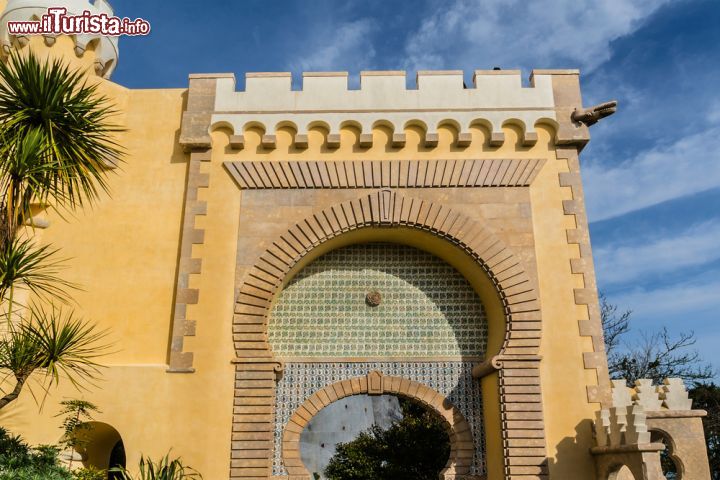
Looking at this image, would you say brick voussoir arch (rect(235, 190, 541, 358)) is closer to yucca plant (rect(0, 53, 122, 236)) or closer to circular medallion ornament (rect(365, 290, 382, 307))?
circular medallion ornament (rect(365, 290, 382, 307))

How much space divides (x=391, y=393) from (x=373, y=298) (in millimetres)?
1439

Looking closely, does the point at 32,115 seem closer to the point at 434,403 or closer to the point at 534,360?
the point at 434,403

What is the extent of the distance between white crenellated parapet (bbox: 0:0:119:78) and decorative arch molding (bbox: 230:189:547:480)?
4.84m

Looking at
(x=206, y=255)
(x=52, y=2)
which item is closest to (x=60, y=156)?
(x=206, y=255)

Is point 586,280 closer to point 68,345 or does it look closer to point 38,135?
point 68,345

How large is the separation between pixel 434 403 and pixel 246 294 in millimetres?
3146

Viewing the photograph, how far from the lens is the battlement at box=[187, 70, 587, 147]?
991 cm

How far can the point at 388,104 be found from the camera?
10078 mm

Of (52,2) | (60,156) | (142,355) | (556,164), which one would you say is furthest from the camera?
(52,2)

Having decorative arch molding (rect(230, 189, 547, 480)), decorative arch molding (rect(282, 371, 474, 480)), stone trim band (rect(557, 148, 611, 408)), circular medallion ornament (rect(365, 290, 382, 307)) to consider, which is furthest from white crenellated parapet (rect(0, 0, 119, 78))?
stone trim band (rect(557, 148, 611, 408))

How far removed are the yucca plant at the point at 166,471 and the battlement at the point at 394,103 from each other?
15.5ft

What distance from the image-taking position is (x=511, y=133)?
997 centimetres

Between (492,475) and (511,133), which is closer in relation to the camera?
(492,475)

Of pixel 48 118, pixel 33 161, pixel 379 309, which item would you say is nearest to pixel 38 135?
pixel 48 118
